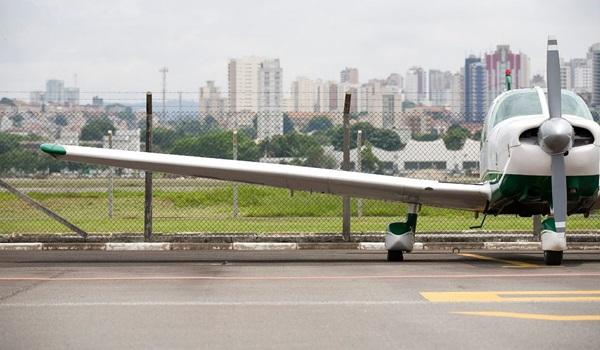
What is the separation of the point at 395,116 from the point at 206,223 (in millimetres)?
4562

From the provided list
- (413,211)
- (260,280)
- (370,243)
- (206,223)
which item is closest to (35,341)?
(260,280)

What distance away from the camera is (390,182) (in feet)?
47.2

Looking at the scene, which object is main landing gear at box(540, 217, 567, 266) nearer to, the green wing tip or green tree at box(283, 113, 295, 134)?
the green wing tip

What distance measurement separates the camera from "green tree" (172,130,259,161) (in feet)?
66.8

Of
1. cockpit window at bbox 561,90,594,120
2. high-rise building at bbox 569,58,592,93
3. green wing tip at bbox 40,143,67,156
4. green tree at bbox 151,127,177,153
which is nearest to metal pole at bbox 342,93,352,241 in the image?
green tree at bbox 151,127,177,153

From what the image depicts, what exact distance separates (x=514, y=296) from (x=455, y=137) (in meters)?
11.1

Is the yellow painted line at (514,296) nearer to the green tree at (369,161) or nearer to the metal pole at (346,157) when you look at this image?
the metal pole at (346,157)

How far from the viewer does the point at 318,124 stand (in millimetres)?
20312

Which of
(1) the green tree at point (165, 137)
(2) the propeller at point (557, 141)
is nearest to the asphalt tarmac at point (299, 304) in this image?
(2) the propeller at point (557, 141)

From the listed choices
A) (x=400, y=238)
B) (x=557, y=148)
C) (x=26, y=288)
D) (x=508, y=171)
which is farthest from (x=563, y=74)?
(x=26, y=288)

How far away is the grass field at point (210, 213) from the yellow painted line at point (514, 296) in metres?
9.97

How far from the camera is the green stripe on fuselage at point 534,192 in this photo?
45.3 ft

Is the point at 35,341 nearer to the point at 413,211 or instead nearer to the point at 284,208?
the point at 413,211

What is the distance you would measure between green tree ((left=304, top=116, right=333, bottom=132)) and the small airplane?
486 cm
